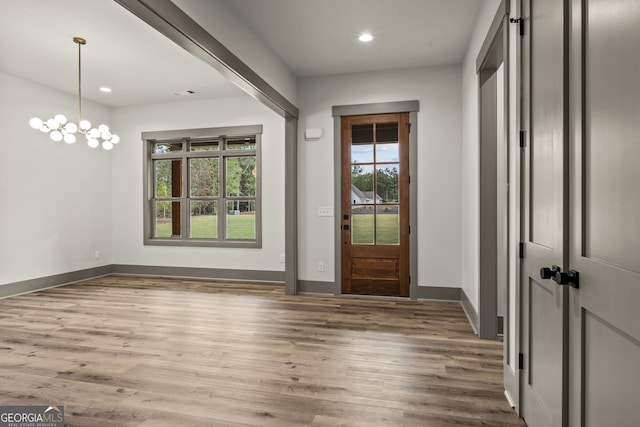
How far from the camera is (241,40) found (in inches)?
136

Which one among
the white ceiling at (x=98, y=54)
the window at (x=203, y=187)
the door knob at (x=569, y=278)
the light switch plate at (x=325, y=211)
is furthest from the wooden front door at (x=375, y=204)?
the door knob at (x=569, y=278)

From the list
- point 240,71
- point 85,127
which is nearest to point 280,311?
point 240,71

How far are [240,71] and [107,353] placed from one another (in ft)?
8.81

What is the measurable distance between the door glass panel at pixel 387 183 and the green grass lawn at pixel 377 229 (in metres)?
0.21

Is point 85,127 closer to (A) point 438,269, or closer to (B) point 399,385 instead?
(B) point 399,385

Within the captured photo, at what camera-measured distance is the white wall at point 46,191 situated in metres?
4.86

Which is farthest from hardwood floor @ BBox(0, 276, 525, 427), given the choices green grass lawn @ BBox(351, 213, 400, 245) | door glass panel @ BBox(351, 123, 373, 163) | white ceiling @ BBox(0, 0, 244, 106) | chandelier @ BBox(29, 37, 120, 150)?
white ceiling @ BBox(0, 0, 244, 106)

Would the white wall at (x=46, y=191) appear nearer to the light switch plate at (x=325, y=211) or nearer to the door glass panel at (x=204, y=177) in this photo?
the door glass panel at (x=204, y=177)

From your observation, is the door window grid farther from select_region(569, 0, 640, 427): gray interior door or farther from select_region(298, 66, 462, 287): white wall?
select_region(569, 0, 640, 427): gray interior door

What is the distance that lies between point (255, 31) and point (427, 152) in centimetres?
247

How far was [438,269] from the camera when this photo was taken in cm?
462

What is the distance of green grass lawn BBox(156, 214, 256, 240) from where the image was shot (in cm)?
609

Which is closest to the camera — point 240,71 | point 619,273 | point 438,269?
point 619,273

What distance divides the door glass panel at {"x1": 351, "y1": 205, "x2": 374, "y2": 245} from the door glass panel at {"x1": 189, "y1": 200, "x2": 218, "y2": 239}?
2.62 metres
